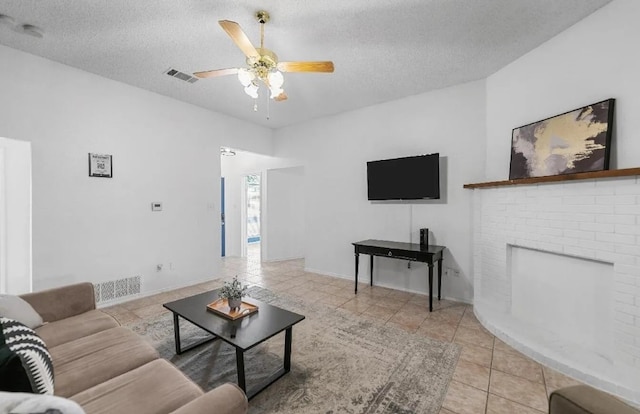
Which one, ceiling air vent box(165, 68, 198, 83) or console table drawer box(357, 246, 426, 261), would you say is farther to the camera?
console table drawer box(357, 246, 426, 261)

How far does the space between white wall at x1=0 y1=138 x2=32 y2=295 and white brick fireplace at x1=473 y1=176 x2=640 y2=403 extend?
501 centimetres

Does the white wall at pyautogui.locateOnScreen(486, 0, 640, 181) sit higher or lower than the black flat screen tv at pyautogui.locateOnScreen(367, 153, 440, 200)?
higher

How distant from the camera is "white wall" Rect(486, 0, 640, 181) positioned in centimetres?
200

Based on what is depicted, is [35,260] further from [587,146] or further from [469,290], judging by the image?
[587,146]

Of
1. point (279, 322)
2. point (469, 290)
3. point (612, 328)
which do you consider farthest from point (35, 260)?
point (612, 328)

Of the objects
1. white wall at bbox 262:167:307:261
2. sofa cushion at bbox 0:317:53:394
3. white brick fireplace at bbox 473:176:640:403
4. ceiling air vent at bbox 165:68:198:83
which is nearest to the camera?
sofa cushion at bbox 0:317:53:394

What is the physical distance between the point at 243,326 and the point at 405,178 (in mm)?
2930

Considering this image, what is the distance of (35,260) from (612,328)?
536 centimetres

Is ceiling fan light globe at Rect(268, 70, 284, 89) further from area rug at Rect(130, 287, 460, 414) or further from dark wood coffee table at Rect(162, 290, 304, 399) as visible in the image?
area rug at Rect(130, 287, 460, 414)

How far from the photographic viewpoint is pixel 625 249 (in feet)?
6.29

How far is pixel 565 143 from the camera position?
7.89ft

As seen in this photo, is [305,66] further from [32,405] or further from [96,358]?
[96,358]

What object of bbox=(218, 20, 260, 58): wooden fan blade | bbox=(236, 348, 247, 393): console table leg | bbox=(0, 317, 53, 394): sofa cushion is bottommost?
bbox=(236, 348, 247, 393): console table leg

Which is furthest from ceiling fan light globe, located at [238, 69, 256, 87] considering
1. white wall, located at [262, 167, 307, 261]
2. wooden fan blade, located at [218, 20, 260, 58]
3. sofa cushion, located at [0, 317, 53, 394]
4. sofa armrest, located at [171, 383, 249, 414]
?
white wall, located at [262, 167, 307, 261]
